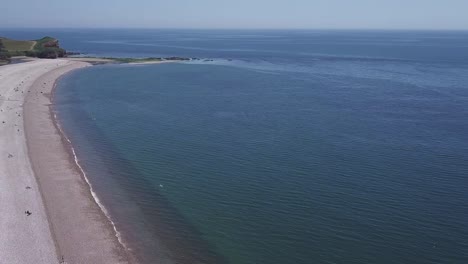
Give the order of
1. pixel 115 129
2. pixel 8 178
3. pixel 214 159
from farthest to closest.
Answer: pixel 115 129 < pixel 214 159 < pixel 8 178

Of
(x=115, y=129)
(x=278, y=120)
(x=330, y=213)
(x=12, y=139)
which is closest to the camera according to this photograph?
(x=330, y=213)

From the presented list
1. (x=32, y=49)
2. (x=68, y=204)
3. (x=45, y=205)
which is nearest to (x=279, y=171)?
(x=68, y=204)

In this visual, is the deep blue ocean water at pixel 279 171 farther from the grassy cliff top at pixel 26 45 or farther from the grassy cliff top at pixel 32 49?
the grassy cliff top at pixel 26 45

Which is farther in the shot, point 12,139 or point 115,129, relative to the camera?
point 115,129

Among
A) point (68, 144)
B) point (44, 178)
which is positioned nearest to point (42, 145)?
point (68, 144)

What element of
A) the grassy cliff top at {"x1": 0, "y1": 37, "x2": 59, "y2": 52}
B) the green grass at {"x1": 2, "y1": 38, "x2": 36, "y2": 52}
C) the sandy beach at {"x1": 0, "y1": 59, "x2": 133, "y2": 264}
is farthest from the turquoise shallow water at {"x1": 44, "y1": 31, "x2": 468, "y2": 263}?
the green grass at {"x1": 2, "y1": 38, "x2": 36, "y2": 52}

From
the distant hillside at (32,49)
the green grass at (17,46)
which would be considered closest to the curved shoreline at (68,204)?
the distant hillside at (32,49)

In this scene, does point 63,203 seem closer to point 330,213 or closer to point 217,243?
point 217,243

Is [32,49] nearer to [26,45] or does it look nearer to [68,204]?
[26,45]
